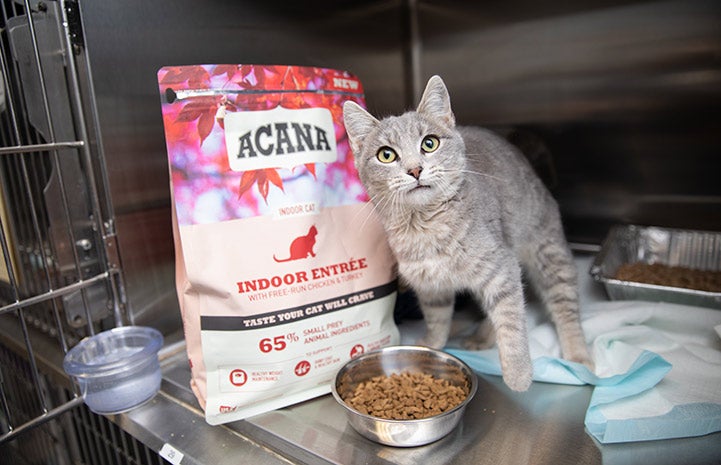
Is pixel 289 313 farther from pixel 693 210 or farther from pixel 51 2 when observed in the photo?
pixel 693 210

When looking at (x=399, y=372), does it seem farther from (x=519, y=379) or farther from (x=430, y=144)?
(x=430, y=144)

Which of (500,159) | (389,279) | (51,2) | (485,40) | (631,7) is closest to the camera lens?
(51,2)

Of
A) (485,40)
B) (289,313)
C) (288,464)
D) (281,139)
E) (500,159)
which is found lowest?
(288,464)

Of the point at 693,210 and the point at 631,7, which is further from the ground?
the point at 631,7

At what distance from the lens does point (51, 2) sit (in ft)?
3.31

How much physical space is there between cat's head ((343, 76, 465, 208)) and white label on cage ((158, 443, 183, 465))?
0.67 meters

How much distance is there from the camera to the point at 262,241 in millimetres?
1020

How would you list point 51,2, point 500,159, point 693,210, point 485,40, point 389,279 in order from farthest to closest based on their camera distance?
point 485,40
point 693,210
point 500,159
point 389,279
point 51,2

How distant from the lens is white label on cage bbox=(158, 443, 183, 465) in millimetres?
901

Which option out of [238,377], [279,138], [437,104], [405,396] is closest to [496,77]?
Answer: [437,104]

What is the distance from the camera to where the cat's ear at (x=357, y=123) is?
1.06m

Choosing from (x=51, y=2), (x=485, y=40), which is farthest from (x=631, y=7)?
(x=51, y=2)

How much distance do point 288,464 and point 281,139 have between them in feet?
2.24

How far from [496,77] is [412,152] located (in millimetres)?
930
